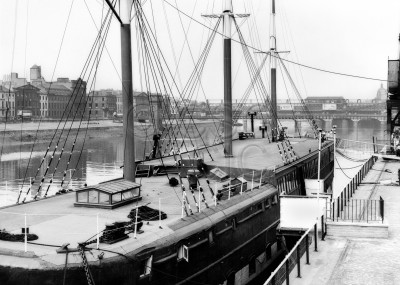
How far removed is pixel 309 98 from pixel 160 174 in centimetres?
18172

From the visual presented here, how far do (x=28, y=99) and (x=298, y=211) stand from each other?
98.2m

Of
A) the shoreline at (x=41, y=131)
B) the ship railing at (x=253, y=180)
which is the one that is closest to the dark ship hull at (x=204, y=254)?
the ship railing at (x=253, y=180)

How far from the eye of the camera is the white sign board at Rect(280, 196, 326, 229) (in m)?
19.5

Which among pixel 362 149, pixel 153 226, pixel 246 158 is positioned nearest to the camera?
pixel 153 226

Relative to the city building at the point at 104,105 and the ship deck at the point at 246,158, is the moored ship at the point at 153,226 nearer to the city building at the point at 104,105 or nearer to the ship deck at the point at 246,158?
the ship deck at the point at 246,158

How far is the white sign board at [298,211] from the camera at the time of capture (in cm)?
1953

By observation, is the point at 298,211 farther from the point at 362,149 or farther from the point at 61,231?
the point at 362,149

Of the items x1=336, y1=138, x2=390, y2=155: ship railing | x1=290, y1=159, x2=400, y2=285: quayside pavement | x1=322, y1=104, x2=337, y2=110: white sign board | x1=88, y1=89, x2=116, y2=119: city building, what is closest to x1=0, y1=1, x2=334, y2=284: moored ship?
x1=290, y1=159, x2=400, y2=285: quayside pavement

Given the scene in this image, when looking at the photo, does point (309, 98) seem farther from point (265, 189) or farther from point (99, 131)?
point (265, 189)

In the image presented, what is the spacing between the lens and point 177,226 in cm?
1442

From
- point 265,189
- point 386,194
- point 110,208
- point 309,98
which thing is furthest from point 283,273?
point 309,98

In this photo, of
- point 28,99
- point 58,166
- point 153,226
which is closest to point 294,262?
point 153,226

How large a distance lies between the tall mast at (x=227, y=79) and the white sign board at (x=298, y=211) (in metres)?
8.58

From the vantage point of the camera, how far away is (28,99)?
107875 mm
